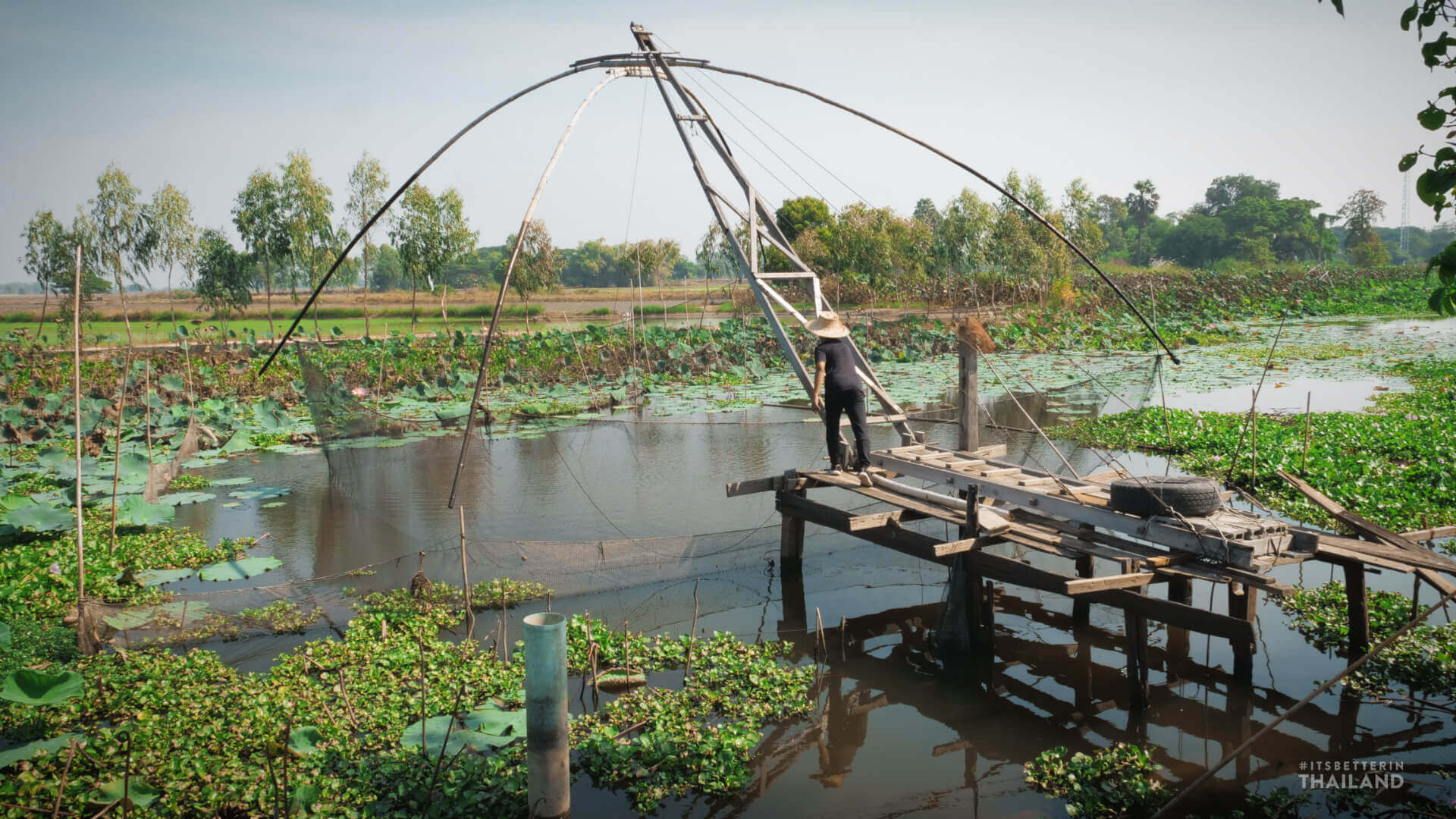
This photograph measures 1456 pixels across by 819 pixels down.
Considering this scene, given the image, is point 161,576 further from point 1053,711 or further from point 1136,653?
point 1136,653

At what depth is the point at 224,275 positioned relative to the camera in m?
23.3

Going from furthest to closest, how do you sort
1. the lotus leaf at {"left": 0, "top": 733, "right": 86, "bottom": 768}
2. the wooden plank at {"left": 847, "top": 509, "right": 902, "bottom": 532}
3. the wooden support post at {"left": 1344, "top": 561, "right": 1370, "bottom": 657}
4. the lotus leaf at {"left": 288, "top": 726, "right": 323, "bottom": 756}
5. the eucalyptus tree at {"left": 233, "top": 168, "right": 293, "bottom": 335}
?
the eucalyptus tree at {"left": 233, "top": 168, "right": 293, "bottom": 335}
the wooden plank at {"left": 847, "top": 509, "right": 902, "bottom": 532}
the wooden support post at {"left": 1344, "top": 561, "right": 1370, "bottom": 657}
the lotus leaf at {"left": 288, "top": 726, "right": 323, "bottom": 756}
the lotus leaf at {"left": 0, "top": 733, "right": 86, "bottom": 768}

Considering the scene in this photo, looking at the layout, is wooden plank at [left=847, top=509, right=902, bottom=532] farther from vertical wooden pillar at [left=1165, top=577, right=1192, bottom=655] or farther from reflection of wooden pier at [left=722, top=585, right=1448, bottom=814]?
vertical wooden pillar at [left=1165, top=577, right=1192, bottom=655]

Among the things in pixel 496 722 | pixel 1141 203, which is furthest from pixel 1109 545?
pixel 1141 203

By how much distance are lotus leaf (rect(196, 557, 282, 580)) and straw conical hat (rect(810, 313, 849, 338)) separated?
4785 millimetres

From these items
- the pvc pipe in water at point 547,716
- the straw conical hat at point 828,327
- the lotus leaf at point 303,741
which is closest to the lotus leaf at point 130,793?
the lotus leaf at point 303,741

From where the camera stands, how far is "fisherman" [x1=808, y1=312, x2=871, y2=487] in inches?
248

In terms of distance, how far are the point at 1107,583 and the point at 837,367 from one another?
99.1 inches

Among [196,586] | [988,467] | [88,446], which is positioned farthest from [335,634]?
[88,446]

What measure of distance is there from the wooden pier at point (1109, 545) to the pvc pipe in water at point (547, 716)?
2.43m

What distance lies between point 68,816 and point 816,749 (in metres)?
3.21

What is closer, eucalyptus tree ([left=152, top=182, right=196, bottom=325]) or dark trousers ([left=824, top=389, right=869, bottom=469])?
dark trousers ([left=824, top=389, right=869, bottom=469])

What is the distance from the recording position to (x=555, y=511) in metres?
8.90

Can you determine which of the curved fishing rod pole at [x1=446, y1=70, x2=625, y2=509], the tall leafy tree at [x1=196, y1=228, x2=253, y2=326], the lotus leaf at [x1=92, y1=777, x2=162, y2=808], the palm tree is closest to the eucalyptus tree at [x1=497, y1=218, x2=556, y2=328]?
the tall leafy tree at [x1=196, y1=228, x2=253, y2=326]
